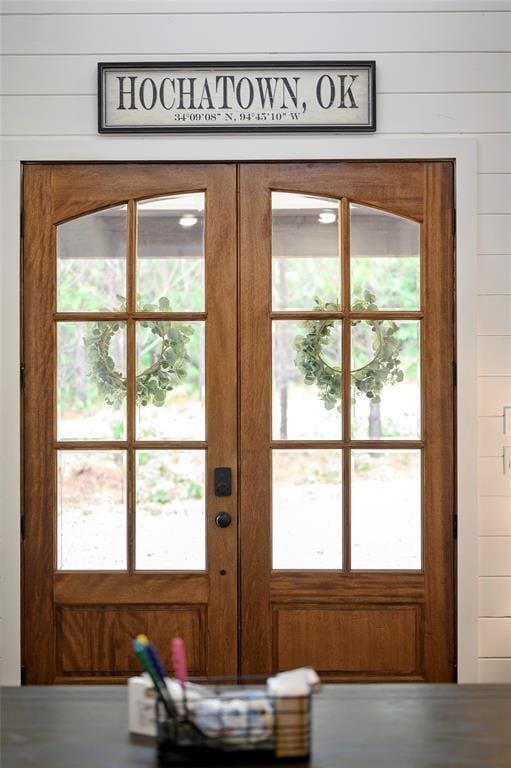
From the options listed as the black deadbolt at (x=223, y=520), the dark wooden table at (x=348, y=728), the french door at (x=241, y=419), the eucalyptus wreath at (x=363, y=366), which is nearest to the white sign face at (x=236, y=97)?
the french door at (x=241, y=419)

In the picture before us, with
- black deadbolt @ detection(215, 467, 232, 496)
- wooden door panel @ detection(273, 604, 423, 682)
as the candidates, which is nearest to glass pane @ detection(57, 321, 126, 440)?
black deadbolt @ detection(215, 467, 232, 496)

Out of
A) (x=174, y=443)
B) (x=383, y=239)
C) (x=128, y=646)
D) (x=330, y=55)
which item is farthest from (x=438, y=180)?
(x=128, y=646)

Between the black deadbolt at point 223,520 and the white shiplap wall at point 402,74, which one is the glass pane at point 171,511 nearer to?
the black deadbolt at point 223,520

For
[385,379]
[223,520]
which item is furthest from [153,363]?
[385,379]

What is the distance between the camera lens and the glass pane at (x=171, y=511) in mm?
2951

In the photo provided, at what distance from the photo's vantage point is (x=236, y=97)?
9.57ft

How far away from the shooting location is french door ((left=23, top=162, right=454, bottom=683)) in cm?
293

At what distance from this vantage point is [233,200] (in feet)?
9.66

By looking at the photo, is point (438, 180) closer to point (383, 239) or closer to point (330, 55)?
point (383, 239)

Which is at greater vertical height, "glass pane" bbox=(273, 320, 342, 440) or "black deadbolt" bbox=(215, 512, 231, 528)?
"glass pane" bbox=(273, 320, 342, 440)

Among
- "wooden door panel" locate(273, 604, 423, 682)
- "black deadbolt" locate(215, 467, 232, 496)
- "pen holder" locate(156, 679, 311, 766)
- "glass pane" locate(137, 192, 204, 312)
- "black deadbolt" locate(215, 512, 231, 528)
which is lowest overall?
"wooden door panel" locate(273, 604, 423, 682)

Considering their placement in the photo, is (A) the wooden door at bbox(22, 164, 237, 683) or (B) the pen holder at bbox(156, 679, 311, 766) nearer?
(B) the pen holder at bbox(156, 679, 311, 766)

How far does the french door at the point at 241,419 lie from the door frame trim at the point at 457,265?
1.7 inches

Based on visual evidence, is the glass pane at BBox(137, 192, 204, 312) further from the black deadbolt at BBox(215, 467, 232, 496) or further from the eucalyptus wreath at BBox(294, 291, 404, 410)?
the black deadbolt at BBox(215, 467, 232, 496)
